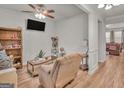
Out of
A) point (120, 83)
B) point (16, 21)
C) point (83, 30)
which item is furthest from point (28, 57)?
point (120, 83)

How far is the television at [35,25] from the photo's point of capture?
17.6ft

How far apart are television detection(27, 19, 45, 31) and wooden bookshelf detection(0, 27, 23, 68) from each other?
796mm

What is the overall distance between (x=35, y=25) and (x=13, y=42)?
1.45 m

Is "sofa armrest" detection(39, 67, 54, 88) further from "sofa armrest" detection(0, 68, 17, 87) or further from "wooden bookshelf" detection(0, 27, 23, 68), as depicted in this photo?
"wooden bookshelf" detection(0, 27, 23, 68)

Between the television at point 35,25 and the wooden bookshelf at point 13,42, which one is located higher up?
the television at point 35,25

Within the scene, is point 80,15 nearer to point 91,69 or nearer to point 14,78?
point 91,69

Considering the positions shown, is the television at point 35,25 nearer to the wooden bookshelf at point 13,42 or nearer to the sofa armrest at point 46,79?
the wooden bookshelf at point 13,42

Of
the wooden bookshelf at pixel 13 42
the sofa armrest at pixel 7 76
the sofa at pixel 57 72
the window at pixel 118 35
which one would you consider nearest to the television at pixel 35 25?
the wooden bookshelf at pixel 13 42

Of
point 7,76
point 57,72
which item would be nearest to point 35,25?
point 57,72

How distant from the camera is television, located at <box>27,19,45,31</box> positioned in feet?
17.6

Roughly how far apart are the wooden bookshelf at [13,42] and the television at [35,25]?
80 cm

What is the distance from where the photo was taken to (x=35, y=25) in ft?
18.5

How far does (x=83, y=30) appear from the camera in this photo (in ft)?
18.3

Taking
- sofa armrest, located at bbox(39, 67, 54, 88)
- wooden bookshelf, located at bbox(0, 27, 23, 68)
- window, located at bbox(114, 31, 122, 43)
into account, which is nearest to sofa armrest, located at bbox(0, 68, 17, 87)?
sofa armrest, located at bbox(39, 67, 54, 88)
